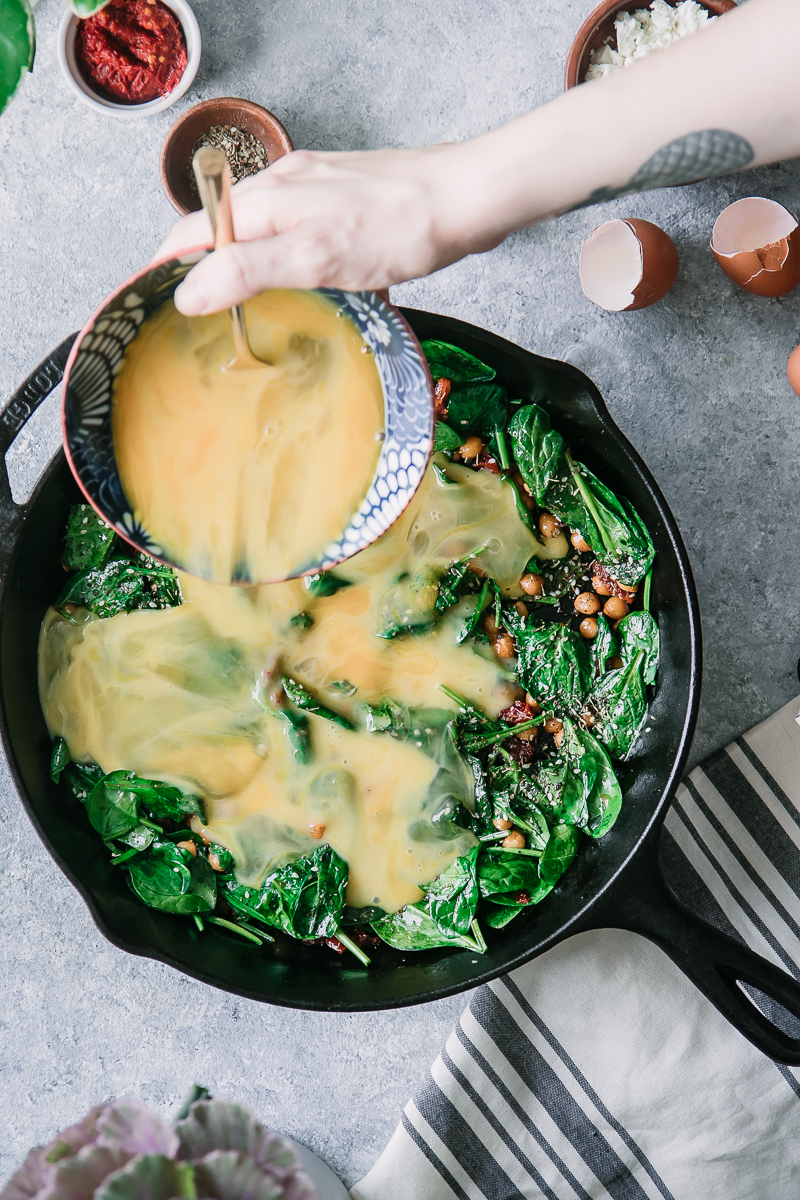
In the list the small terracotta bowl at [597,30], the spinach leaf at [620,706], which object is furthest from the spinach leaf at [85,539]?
the small terracotta bowl at [597,30]

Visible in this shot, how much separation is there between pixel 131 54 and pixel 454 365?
2.98 feet

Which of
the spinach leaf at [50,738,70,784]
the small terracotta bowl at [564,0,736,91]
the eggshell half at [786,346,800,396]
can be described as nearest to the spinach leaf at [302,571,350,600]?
the spinach leaf at [50,738,70,784]

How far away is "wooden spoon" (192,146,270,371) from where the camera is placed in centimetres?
94

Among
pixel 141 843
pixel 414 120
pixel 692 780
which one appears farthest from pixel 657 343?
pixel 141 843

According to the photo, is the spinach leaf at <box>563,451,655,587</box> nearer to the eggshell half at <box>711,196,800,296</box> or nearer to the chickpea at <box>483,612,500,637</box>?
the chickpea at <box>483,612,500,637</box>

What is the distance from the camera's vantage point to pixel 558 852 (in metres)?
1.71

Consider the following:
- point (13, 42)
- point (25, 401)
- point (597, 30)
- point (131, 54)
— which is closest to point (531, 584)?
point (25, 401)

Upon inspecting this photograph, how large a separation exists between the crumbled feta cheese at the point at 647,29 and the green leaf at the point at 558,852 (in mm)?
1442

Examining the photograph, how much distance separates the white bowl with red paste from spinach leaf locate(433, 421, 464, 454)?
835 mm

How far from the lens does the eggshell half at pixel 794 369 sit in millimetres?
1732

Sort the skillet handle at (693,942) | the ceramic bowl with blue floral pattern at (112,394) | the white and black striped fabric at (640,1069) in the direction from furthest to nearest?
the white and black striped fabric at (640,1069), the skillet handle at (693,942), the ceramic bowl with blue floral pattern at (112,394)

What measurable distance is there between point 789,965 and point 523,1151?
24.6 inches

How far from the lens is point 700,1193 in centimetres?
178

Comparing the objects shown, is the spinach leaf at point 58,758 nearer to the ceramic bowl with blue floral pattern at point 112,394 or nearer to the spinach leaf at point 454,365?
the ceramic bowl with blue floral pattern at point 112,394
